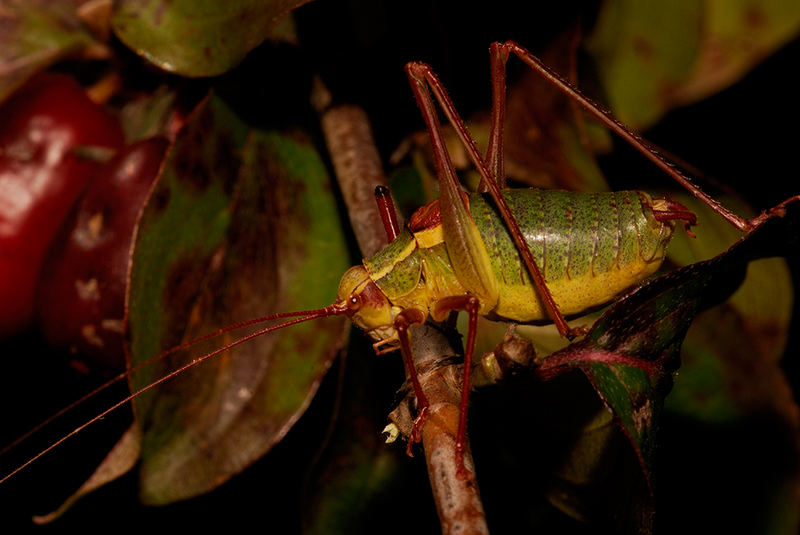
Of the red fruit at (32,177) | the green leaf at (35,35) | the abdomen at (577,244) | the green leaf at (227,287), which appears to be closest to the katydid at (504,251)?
the abdomen at (577,244)

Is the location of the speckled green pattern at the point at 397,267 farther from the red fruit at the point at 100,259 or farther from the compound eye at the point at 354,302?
the red fruit at the point at 100,259

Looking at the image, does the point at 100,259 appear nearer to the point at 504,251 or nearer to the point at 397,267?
the point at 397,267

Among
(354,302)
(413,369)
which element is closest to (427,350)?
(413,369)

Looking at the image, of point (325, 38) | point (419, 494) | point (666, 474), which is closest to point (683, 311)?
point (666, 474)

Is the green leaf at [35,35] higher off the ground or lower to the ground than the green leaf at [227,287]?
higher

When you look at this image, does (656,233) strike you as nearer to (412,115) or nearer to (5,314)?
(412,115)

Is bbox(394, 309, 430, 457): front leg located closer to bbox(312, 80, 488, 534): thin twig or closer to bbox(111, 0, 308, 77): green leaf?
bbox(312, 80, 488, 534): thin twig

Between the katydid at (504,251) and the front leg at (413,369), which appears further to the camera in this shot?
the katydid at (504,251)

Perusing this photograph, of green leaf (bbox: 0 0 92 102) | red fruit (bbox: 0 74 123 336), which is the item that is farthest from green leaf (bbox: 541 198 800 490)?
green leaf (bbox: 0 0 92 102)
